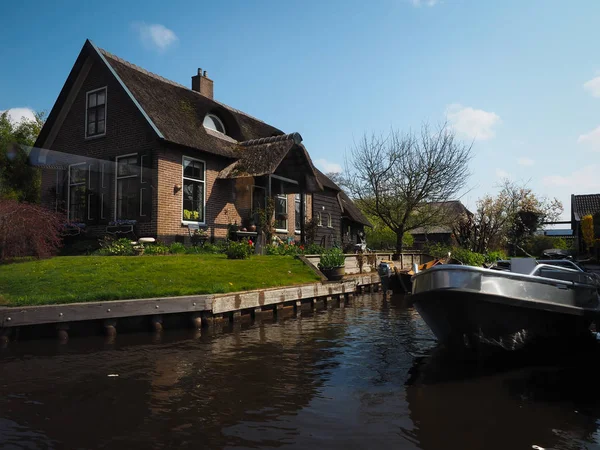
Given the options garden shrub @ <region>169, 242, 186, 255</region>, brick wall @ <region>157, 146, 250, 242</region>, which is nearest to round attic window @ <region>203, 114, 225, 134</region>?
brick wall @ <region>157, 146, 250, 242</region>

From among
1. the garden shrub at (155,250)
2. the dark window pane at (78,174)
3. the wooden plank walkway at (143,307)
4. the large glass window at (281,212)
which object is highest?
the dark window pane at (78,174)

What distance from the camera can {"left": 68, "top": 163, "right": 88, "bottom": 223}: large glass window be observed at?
17.1 metres

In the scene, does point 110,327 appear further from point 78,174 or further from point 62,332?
point 78,174

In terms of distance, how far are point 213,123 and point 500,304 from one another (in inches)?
613

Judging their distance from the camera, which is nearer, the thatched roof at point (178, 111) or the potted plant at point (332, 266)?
the potted plant at point (332, 266)

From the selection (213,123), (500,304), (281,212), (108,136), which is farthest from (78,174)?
(500,304)

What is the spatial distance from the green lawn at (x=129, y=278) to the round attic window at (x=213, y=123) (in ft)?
23.8

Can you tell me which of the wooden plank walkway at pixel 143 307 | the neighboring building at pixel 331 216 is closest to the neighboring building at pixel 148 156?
the neighboring building at pixel 331 216

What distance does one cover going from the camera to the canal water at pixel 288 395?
4.26m

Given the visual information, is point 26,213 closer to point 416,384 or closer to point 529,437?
point 416,384

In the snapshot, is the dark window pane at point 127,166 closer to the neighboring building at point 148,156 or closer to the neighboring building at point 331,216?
the neighboring building at point 148,156

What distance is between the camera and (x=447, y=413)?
16.1 ft

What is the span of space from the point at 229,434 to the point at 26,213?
1127 cm

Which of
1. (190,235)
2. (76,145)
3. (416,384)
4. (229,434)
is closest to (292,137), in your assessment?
(190,235)
